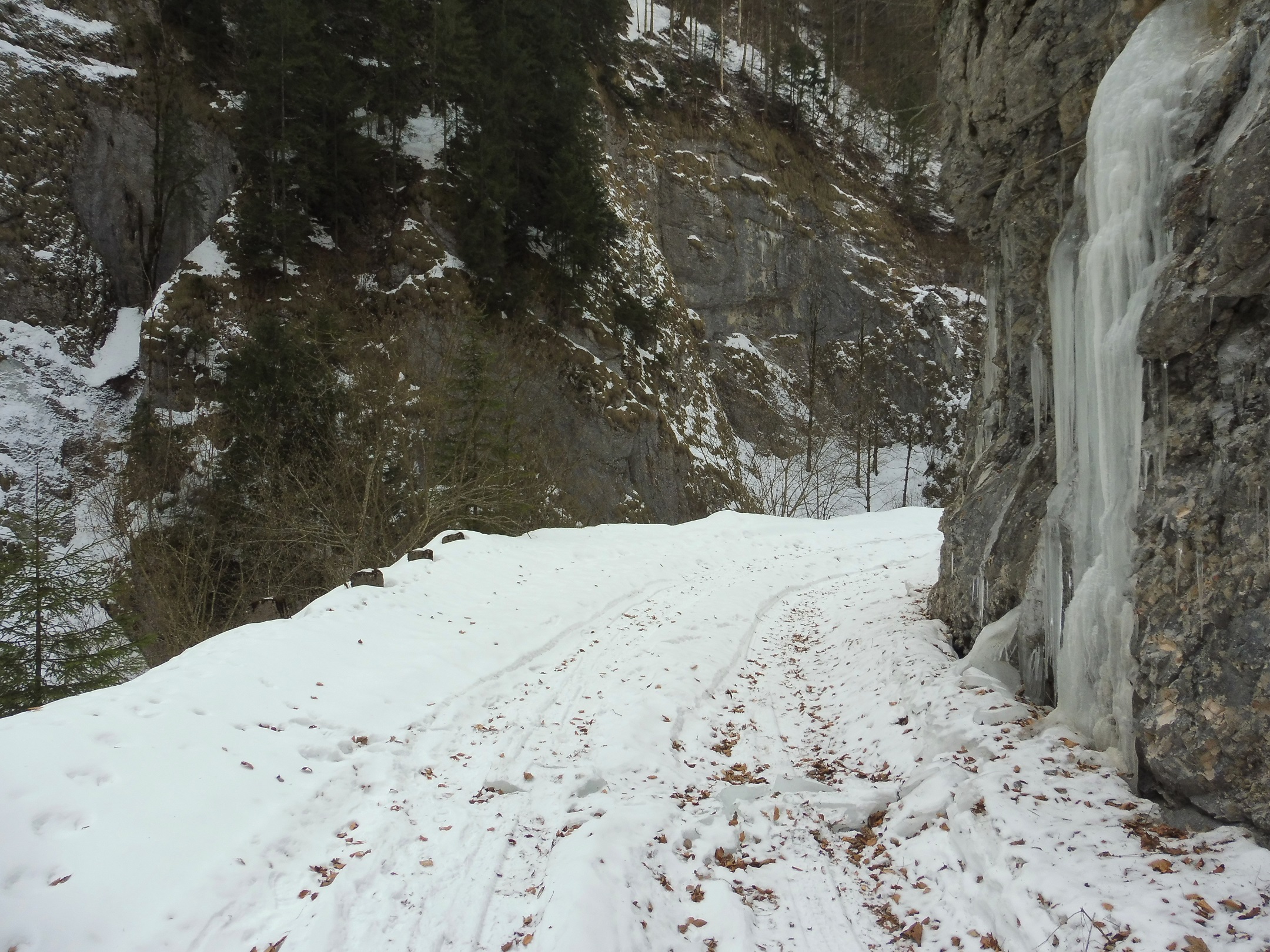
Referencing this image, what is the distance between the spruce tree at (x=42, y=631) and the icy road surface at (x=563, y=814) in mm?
5502

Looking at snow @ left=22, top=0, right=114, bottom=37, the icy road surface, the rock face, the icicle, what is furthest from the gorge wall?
the rock face

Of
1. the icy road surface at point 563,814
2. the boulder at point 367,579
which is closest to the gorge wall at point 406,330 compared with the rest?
the boulder at point 367,579

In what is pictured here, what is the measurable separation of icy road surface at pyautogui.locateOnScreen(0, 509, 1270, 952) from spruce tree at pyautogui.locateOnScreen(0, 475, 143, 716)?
18.1 ft

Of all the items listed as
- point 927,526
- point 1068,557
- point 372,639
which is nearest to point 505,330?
point 927,526

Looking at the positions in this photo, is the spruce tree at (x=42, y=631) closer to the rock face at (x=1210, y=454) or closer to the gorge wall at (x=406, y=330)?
the gorge wall at (x=406, y=330)

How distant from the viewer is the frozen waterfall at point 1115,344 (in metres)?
4.29

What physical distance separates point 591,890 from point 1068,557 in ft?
13.5

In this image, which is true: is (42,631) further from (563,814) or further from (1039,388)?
(1039,388)

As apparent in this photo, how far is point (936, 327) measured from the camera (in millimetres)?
36844

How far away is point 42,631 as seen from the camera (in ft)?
33.1

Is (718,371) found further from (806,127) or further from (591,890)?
(591,890)

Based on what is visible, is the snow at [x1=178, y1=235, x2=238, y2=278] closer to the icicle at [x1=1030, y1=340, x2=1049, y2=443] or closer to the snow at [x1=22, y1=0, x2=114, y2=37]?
the snow at [x1=22, y1=0, x2=114, y2=37]

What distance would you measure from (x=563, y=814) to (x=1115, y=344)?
4590 mm

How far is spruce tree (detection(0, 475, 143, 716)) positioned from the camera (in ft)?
31.1
